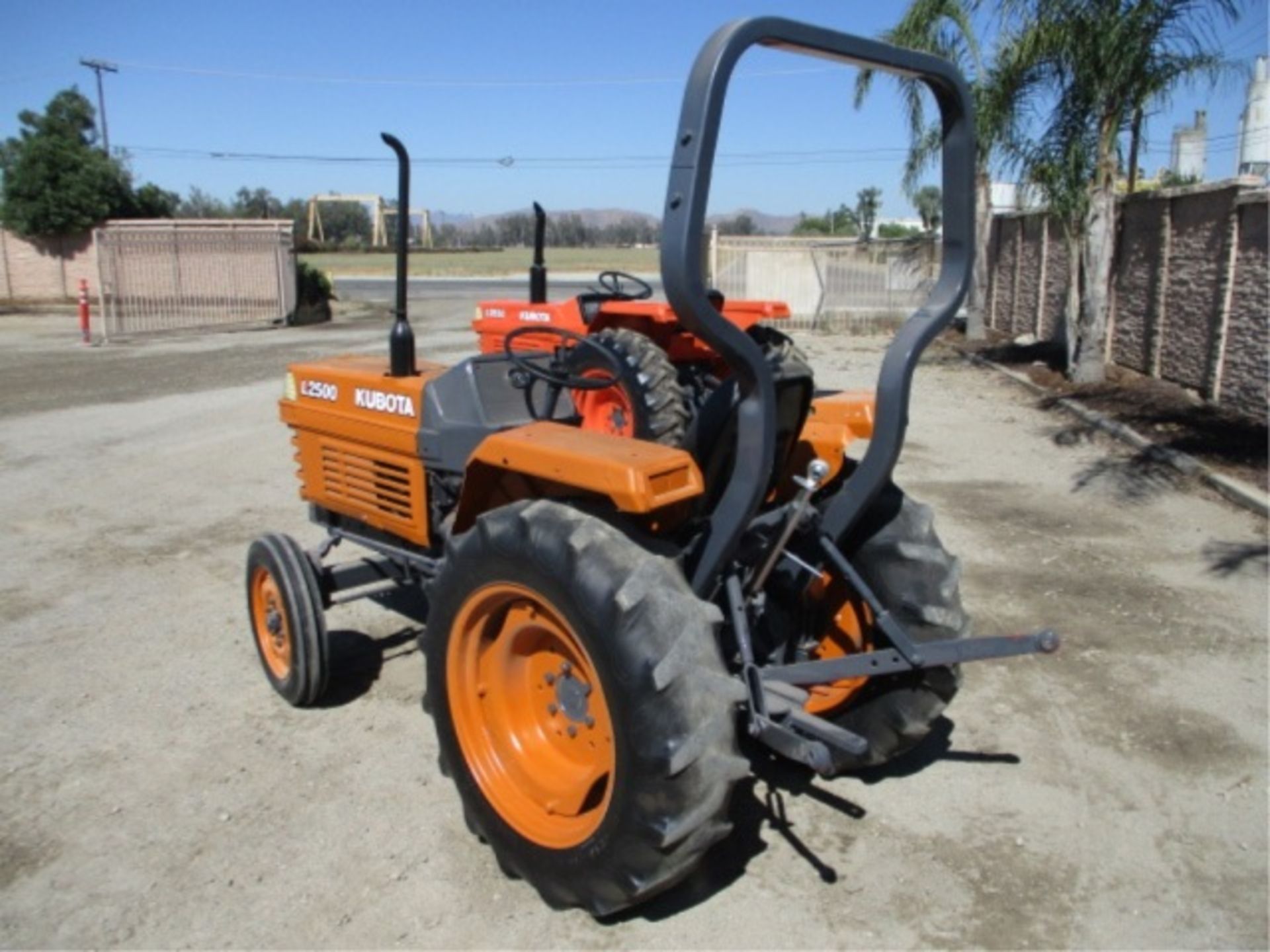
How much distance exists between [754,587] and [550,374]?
1222 mm

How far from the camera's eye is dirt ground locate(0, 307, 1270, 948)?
3.00 metres

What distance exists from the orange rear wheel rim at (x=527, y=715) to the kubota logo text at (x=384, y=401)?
129cm

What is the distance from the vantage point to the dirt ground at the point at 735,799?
3.00 m

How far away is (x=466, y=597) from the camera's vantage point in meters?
3.06

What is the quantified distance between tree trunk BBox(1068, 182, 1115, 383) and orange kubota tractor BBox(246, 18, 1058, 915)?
382 inches

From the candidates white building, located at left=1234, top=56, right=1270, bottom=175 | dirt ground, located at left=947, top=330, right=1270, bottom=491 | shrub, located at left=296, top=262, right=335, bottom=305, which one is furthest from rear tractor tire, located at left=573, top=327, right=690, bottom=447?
white building, located at left=1234, top=56, right=1270, bottom=175

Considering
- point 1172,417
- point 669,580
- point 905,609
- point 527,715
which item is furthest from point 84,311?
point 669,580

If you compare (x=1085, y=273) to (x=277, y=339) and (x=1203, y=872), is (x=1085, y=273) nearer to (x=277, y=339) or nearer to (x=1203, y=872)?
(x=1203, y=872)

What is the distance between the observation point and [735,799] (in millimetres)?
3594

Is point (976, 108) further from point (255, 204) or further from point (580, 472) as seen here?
point (255, 204)

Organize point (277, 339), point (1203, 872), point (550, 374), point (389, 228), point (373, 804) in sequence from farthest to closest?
point (389, 228)
point (277, 339)
point (550, 374)
point (373, 804)
point (1203, 872)

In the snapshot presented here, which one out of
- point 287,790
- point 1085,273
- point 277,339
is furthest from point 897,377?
point 277,339

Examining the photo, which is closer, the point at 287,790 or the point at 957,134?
the point at 957,134

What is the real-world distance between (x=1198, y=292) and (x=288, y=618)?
33.7 feet
